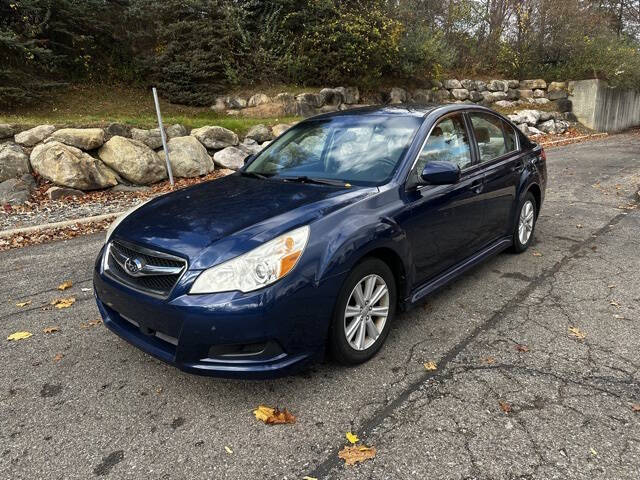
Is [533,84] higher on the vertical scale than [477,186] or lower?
higher

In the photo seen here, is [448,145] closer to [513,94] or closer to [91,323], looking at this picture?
[91,323]

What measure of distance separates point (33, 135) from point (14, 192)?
1.32 metres

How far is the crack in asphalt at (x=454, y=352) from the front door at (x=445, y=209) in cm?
53

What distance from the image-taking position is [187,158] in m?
8.94

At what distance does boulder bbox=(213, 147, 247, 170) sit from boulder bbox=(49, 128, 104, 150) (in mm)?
2135

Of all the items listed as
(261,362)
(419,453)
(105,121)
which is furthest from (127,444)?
(105,121)

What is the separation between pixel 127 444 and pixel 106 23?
40.2 ft

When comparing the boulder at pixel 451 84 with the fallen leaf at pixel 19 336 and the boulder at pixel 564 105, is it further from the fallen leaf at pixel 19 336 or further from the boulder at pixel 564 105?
the fallen leaf at pixel 19 336

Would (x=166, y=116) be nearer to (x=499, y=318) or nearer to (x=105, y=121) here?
(x=105, y=121)

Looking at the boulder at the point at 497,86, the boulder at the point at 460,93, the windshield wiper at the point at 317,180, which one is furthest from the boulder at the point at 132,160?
the boulder at the point at 497,86

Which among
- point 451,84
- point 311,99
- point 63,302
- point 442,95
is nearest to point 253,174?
point 63,302

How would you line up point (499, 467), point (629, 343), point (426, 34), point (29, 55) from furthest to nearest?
point (426, 34) → point (29, 55) → point (629, 343) → point (499, 467)

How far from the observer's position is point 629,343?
3.27m

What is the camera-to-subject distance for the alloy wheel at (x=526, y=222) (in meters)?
4.92
